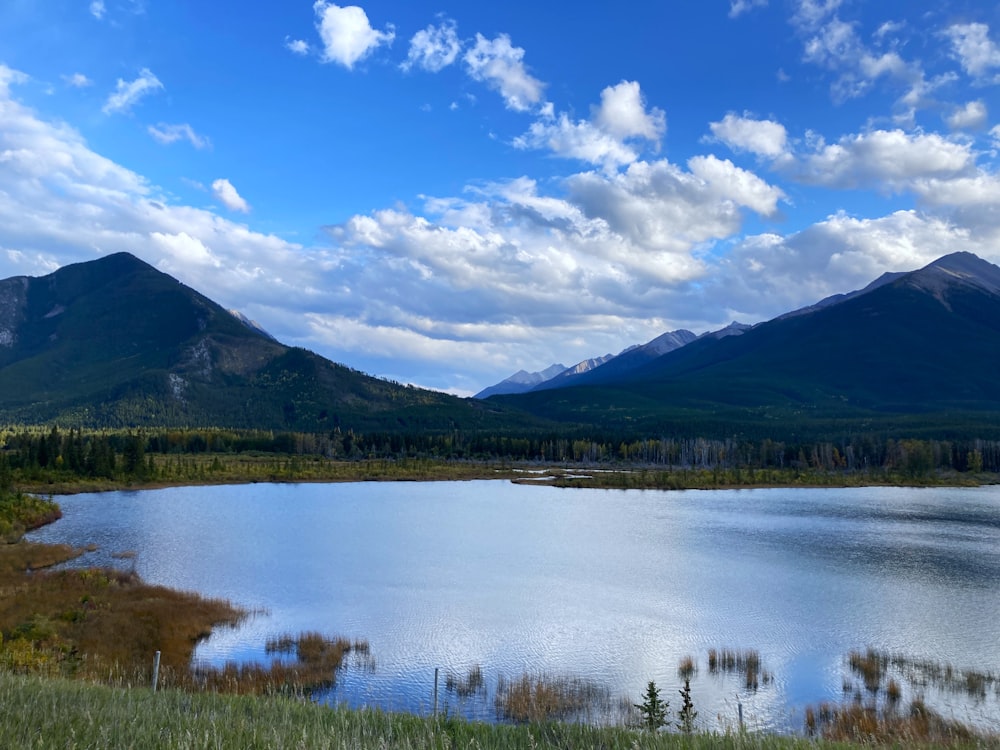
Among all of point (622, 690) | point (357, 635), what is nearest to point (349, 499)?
point (357, 635)

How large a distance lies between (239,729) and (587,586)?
42011 mm

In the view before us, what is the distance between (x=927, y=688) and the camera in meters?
31.0

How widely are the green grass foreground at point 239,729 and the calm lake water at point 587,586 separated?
12551mm

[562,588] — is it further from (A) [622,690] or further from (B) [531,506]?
(B) [531,506]

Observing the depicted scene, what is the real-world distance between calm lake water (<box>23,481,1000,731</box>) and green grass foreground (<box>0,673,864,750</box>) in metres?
12.6

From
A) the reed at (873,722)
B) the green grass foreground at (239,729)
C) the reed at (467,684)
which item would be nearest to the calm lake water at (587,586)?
the reed at (467,684)

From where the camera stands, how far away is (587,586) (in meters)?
51.5

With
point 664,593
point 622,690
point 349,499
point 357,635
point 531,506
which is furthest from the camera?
point 349,499

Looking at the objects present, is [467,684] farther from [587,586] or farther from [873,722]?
[587,586]

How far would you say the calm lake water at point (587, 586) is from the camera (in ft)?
107

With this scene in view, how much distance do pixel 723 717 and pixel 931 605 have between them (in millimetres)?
28558

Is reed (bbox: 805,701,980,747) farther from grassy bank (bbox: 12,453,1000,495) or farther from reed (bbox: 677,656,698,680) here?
grassy bank (bbox: 12,453,1000,495)

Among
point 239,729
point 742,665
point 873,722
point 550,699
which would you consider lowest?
point 742,665

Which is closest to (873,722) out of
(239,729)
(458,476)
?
(239,729)
